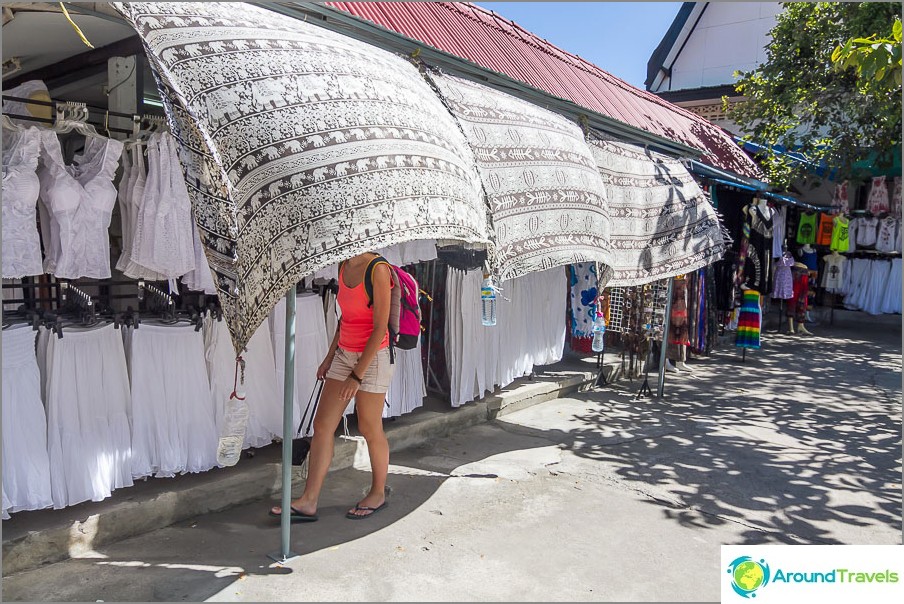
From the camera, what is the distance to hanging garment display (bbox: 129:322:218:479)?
4305mm

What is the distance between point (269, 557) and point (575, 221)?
3.28 m

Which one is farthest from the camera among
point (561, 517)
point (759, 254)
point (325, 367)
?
point (759, 254)

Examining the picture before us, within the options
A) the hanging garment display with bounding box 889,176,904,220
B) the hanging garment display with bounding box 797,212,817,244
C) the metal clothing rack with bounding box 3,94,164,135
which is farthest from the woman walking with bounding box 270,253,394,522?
the hanging garment display with bounding box 889,176,904,220

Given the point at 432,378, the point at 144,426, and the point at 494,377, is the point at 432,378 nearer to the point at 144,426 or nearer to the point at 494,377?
the point at 494,377

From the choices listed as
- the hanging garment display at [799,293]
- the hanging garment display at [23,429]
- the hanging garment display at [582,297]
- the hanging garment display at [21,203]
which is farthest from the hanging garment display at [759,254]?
the hanging garment display at [23,429]

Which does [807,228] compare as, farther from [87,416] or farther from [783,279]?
[87,416]

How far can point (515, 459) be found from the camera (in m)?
6.09

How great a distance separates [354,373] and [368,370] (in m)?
0.23

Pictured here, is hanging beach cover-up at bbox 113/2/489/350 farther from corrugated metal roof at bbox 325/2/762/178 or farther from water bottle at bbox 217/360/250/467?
corrugated metal roof at bbox 325/2/762/178

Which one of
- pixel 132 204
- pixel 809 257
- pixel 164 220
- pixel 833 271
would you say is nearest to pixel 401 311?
pixel 164 220

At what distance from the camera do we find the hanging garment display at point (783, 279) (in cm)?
1311

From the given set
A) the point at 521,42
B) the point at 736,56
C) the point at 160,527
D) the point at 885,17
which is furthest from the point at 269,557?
the point at 736,56

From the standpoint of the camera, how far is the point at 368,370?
14.7 ft

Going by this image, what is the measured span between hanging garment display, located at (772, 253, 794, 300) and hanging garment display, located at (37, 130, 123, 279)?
12142 millimetres
